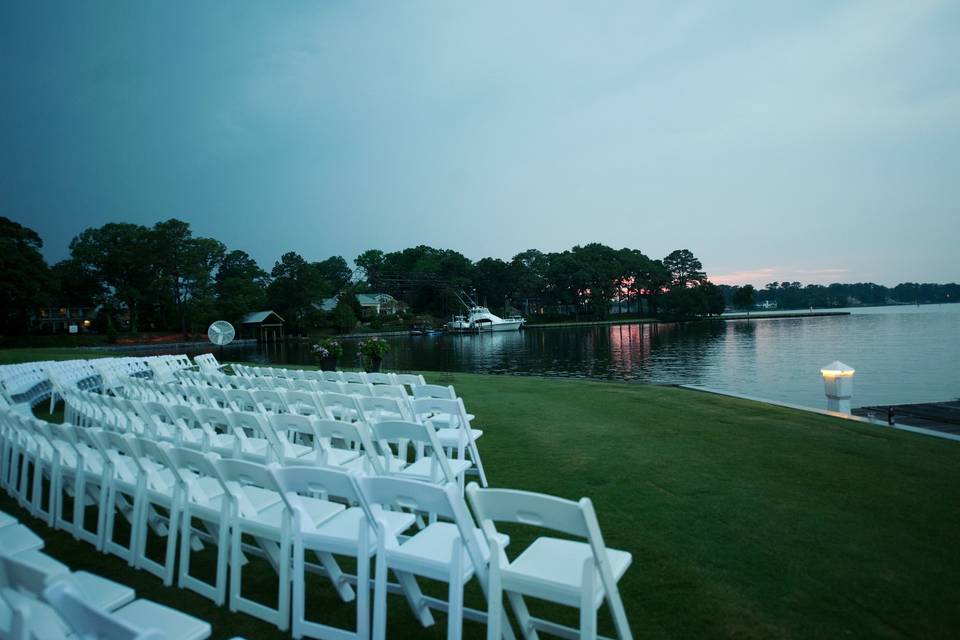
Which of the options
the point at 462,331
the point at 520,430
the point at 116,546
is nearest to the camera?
the point at 116,546

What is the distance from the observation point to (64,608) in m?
1.07

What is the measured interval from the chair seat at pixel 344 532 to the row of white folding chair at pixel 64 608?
77 cm

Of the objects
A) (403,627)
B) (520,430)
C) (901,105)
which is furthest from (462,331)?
(403,627)

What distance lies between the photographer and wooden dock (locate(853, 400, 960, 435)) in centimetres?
748

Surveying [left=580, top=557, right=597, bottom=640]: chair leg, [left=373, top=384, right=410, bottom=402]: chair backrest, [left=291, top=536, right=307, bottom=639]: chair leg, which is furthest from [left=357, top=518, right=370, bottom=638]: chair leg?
[left=373, top=384, right=410, bottom=402]: chair backrest

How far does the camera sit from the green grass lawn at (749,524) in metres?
2.55

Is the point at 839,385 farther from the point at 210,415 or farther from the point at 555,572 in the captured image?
the point at 210,415

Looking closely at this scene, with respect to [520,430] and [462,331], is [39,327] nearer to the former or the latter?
[462,331]

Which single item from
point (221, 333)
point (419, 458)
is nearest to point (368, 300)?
point (221, 333)

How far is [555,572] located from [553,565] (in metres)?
0.07

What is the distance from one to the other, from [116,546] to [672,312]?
92559 mm

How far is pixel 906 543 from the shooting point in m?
3.30

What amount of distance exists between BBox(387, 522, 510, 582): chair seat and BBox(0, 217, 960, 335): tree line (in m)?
49.0

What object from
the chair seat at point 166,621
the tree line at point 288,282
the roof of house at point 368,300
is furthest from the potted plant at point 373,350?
the roof of house at point 368,300
